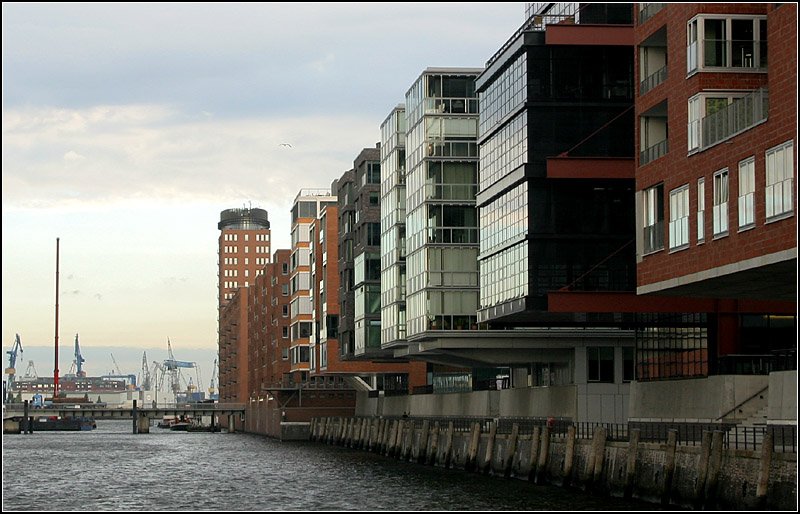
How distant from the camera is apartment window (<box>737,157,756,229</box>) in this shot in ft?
159

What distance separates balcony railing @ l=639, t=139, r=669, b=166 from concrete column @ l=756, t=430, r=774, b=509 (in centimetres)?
2217

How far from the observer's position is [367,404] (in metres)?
144

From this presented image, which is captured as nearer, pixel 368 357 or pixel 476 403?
pixel 476 403

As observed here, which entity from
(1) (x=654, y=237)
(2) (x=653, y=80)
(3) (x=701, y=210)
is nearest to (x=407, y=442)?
(1) (x=654, y=237)

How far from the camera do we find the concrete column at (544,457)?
188 feet

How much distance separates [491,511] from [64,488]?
27.8 meters

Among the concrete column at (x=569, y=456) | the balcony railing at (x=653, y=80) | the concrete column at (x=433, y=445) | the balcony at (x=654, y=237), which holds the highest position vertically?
the balcony railing at (x=653, y=80)

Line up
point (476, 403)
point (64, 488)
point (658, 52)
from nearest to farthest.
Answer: point (658, 52), point (64, 488), point (476, 403)

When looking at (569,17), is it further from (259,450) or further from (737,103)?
(259,450)

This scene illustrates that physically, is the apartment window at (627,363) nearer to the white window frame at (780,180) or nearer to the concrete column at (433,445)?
the concrete column at (433,445)

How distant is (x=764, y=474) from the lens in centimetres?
3725

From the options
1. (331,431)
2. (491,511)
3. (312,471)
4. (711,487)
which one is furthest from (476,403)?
(711,487)

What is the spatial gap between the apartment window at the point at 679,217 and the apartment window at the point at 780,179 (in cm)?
760

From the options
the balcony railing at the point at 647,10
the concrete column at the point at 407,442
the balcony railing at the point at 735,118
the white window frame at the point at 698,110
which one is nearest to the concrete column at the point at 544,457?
the white window frame at the point at 698,110
